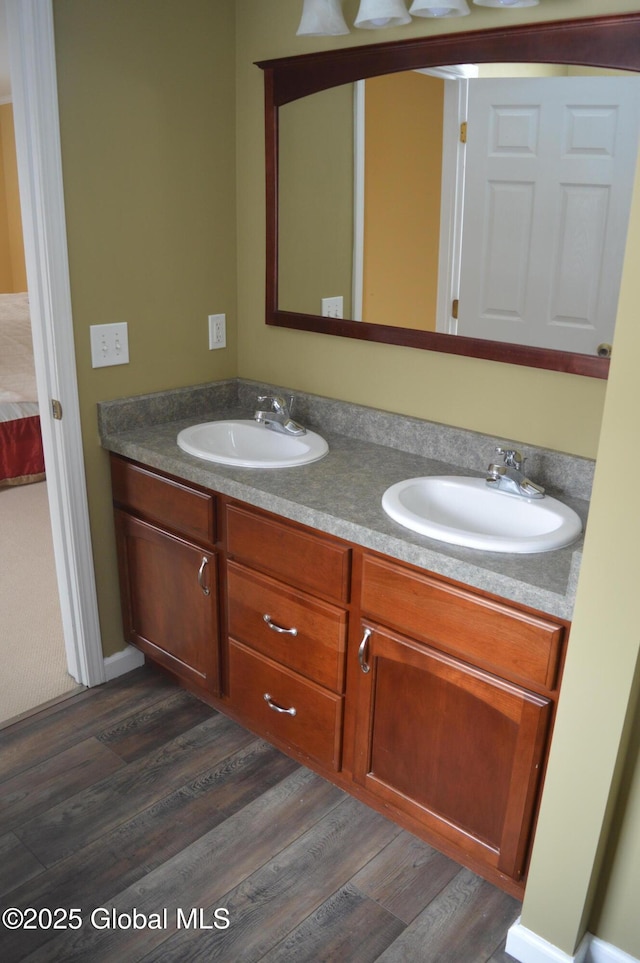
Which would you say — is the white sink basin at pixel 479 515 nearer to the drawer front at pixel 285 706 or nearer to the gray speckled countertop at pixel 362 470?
the gray speckled countertop at pixel 362 470

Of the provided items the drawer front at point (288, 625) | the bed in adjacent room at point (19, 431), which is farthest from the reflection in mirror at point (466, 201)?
the bed in adjacent room at point (19, 431)

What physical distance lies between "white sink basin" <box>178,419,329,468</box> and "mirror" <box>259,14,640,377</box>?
322 mm

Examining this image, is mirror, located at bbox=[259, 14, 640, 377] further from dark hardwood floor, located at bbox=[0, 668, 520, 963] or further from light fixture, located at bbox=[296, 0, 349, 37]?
dark hardwood floor, located at bbox=[0, 668, 520, 963]

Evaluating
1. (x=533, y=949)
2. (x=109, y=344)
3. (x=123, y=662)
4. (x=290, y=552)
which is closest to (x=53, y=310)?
(x=109, y=344)

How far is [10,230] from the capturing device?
7.69m

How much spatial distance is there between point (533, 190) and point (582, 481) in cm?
66

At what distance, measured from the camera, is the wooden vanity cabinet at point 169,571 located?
2.09 metres

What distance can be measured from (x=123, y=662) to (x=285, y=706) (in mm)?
708

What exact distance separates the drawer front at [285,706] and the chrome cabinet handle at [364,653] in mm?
140

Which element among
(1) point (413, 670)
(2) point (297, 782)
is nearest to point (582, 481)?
(1) point (413, 670)

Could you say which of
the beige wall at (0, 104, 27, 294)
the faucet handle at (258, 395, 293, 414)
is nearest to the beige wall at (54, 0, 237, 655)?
the faucet handle at (258, 395, 293, 414)

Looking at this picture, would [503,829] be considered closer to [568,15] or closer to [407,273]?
[407,273]

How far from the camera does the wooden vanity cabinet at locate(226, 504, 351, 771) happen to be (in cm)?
180

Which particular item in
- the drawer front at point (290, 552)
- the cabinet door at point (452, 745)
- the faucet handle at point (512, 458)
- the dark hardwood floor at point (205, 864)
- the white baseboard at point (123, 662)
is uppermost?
the faucet handle at point (512, 458)
